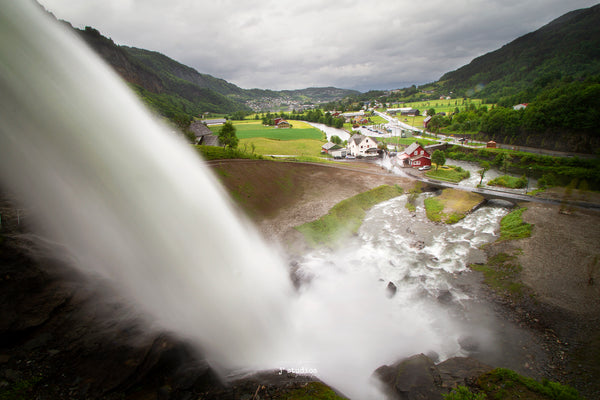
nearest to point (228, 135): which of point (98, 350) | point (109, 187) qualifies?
point (109, 187)

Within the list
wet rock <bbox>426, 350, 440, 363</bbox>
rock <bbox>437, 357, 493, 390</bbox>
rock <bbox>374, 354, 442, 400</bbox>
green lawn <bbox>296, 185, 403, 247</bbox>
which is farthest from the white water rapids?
green lawn <bbox>296, 185, 403, 247</bbox>

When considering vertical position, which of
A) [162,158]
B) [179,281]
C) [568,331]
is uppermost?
[162,158]

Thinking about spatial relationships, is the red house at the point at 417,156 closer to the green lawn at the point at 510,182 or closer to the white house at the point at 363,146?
the white house at the point at 363,146

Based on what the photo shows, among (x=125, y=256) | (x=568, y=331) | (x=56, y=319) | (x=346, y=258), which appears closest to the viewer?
(x=56, y=319)

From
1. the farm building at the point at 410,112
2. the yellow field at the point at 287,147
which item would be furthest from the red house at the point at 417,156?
the farm building at the point at 410,112

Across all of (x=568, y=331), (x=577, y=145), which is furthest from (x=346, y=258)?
(x=577, y=145)

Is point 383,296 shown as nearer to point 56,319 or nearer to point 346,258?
point 346,258
